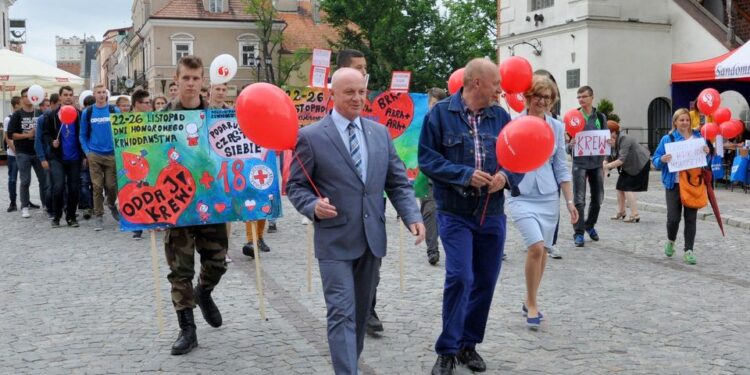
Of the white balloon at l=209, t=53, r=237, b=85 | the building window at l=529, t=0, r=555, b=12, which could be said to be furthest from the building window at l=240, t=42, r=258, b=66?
the white balloon at l=209, t=53, r=237, b=85

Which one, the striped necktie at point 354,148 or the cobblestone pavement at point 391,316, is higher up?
the striped necktie at point 354,148

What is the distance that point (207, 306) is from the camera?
20.3ft

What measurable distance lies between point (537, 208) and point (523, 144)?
1.48 metres

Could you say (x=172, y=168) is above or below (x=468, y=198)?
above

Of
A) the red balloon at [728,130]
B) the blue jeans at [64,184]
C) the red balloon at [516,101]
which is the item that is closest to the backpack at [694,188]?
the red balloon at [516,101]

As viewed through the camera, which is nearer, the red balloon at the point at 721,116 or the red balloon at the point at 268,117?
the red balloon at the point at 268,117

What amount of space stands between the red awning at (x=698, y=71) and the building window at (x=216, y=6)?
5004 centimetres

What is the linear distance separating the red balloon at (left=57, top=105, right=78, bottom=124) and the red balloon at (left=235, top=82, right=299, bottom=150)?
8.76 m

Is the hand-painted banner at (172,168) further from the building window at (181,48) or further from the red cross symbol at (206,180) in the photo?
the building window at (181,48)

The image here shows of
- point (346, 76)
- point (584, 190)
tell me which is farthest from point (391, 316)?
point (584, 190)

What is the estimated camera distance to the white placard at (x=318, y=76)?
1008 cm

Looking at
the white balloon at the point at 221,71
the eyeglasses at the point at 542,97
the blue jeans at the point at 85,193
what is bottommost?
the blue jeans at the point at 85,193

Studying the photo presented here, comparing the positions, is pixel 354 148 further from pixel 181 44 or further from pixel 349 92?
pixel 181 44

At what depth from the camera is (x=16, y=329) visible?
21.4 feet
